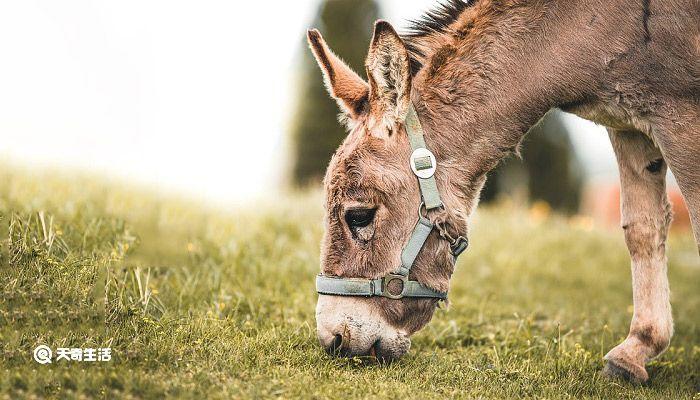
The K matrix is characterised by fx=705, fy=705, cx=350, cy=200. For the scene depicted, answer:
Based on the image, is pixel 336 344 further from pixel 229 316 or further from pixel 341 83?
pixel 341 83

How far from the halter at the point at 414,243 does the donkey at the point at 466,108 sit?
0.11 feet

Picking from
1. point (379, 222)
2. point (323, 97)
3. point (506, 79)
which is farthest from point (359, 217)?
point (323, 97)

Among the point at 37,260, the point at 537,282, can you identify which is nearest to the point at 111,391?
the point at 37,260

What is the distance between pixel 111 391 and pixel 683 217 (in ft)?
49.5

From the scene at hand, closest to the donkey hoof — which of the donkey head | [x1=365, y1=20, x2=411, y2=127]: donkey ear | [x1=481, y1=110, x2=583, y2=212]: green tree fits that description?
the donkey head

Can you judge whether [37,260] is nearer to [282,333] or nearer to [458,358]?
[282,333]

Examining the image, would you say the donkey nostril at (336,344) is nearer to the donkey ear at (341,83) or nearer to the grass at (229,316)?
the grass at (229,316)

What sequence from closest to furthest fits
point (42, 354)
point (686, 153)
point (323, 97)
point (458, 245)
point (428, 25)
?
1. point (42, 354)
2. point (686, 153)
3. point (458, 245)
4. point (428, 25)
5. point (323, 97)

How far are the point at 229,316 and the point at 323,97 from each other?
29.4 ft

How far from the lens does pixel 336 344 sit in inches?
154

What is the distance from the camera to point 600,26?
13.1 feet

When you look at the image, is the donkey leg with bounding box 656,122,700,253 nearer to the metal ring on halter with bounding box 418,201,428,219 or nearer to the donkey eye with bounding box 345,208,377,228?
the metal ring on halter with bounding box 418,201,428,219

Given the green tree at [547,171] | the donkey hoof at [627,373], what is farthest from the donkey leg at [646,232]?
the green tree at [547,171]

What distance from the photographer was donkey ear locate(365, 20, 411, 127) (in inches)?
151
